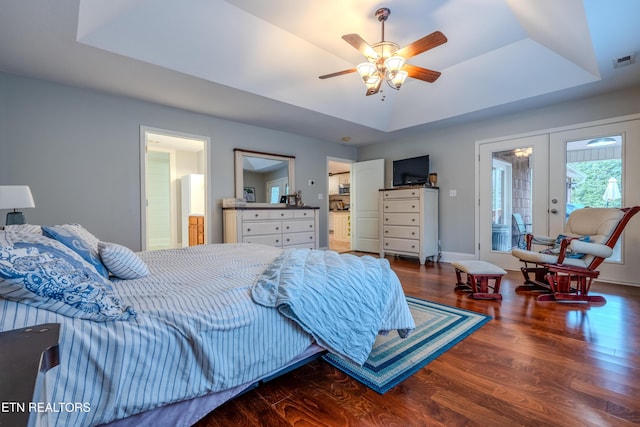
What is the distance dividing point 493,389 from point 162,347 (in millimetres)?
1655

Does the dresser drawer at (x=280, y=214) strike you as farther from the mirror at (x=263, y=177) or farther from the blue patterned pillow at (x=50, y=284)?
the blue patterned pillow at (x=50, y=284)

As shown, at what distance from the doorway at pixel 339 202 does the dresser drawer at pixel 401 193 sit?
10.0 feet

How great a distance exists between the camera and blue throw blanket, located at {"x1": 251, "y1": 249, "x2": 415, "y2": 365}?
1400mm

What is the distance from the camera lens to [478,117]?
4539 mm

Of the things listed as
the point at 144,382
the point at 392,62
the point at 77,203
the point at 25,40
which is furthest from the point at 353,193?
the point at 144,382

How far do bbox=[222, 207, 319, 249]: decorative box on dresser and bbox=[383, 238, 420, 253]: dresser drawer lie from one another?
1.37 metres

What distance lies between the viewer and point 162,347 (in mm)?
1073

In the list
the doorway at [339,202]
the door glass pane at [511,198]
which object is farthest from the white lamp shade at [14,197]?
the doorway at [339,202]

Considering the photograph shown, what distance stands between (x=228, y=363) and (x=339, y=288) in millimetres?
656

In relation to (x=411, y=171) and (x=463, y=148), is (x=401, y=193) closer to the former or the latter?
(x=411, y=171)

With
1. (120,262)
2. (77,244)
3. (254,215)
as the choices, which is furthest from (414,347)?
(254,215)

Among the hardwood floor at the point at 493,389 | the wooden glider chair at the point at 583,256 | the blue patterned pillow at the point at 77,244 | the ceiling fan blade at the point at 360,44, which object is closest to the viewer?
the hardwood floor at the point at 493,389

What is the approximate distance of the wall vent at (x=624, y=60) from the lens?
9.00 feet

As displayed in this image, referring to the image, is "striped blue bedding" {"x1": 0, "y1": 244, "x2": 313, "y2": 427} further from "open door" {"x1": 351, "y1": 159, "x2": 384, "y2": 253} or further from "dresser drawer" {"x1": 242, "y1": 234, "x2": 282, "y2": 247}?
"open door" {"x1": 351, "y1": 159, "x2": 384, "y2": 253}
